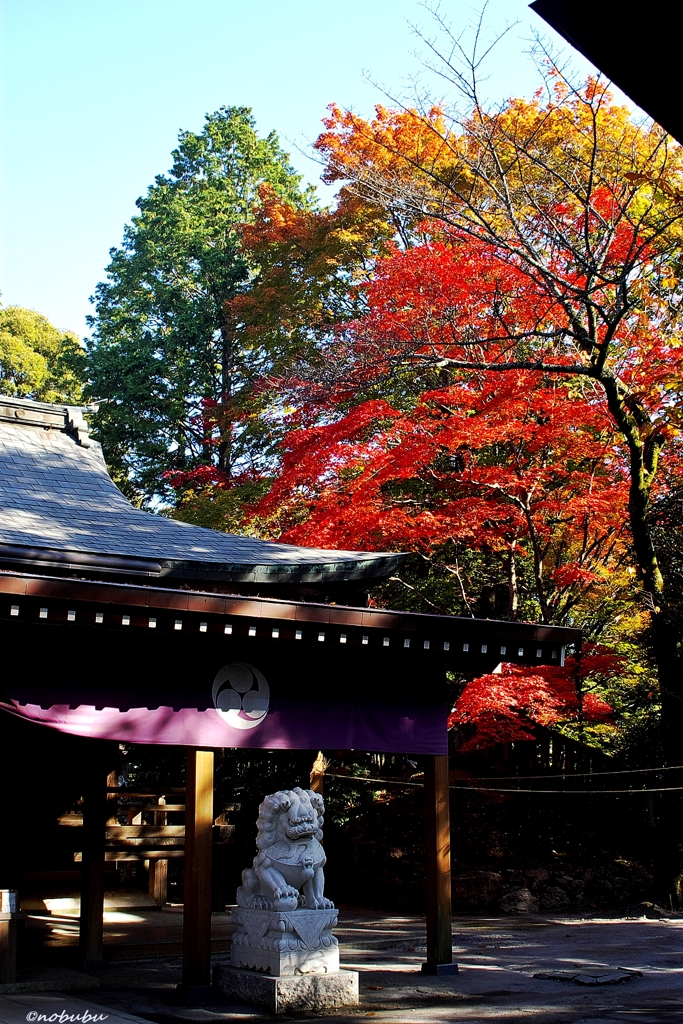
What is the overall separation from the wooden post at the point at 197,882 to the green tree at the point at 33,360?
71.6 ft

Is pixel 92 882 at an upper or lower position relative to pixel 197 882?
lower

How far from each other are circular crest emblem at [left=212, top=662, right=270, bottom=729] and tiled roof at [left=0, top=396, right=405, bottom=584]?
6.62ft

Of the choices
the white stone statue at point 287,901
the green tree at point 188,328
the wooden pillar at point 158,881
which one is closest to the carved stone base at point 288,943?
the white stone statue at point 287,901

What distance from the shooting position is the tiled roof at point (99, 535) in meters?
9.04

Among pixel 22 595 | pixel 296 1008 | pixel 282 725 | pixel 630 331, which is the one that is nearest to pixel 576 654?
pixel 630 331

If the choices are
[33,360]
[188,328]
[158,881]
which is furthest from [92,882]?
[33,360]

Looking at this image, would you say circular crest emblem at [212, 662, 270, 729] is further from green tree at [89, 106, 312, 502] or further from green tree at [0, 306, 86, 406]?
green tree at [0, 306, 86, 406]

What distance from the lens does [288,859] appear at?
7.14 m

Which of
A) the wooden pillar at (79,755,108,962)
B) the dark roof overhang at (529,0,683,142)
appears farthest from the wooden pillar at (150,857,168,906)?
the dark roof overhang at (529,0,683,142)

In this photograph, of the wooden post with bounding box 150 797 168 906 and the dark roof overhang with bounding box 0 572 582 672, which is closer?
the dark roof overhang with bounding box 0 572 582 672

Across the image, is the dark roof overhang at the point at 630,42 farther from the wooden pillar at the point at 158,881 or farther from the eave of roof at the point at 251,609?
the wooden pillar at the point at 158,881

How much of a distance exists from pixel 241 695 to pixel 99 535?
2.90 metres

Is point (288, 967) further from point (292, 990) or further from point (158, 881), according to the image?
point (158, 881)

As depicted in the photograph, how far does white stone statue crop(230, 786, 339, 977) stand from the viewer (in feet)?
22.4
